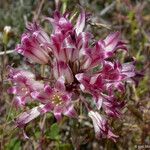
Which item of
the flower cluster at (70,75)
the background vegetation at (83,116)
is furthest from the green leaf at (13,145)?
the flower cluster at (70,75)

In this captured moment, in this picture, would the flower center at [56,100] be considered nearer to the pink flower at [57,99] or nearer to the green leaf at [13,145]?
the pink flower at [57,99]

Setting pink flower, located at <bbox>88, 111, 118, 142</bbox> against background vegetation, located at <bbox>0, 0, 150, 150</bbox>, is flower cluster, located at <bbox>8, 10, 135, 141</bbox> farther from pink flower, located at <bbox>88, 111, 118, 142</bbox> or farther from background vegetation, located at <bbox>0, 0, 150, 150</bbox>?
background vegetation, located at <bbox>0, 0, 150, 150</bbox>

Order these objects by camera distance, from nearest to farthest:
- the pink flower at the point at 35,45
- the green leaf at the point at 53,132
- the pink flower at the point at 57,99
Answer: the pink flower at the point at 57,99
the pink flower at the point at 35,45
the green leaf at the point at 53,132

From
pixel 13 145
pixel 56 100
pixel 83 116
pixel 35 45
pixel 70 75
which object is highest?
pixel 35 45

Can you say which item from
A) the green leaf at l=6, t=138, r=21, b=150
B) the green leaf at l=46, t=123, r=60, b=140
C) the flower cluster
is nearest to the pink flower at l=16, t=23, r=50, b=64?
the flower cluster

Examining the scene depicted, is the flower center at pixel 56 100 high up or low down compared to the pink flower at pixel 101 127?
up

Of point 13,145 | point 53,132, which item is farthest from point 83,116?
point 13,145

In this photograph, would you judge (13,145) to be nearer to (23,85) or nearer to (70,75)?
(23,85)
